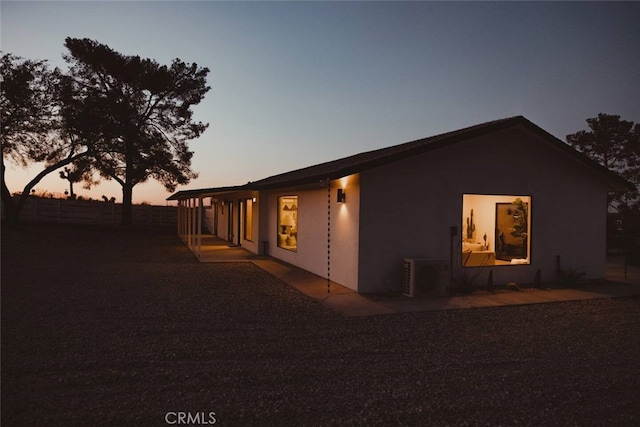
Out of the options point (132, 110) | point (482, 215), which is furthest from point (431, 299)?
point (132, 110)

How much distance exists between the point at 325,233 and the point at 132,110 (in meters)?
19.0

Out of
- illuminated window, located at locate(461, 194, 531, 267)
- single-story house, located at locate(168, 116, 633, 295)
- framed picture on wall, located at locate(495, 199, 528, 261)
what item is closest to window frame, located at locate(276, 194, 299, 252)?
single-story house, located at locate(168, 116, 633, 295)

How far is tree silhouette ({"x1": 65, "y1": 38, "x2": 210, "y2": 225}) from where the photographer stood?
900 inches

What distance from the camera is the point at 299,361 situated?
4.49m

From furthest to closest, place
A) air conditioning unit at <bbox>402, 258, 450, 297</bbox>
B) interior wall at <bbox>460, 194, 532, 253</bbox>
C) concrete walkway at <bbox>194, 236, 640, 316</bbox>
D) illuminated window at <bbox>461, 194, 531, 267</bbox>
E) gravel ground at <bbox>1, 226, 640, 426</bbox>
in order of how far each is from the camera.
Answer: interior wall at <bbox>460, 194, 532, 253</bbox> < illuminated window at <bbox>461, 194, 531, 267</bbox> < air conditioning unit at <bbox>402, 258, 450, 297</bbox> < concrete walkway at <bbox>194, 236, 640, 316</bbox> < gravel ground at <bbox>1, 226, 640, 426</bbox>

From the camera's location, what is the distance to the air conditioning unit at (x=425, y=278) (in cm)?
796

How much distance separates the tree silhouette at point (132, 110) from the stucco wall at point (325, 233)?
14291mm

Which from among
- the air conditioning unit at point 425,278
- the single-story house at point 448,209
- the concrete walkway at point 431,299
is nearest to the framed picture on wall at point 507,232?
the single-story house at point 448,209

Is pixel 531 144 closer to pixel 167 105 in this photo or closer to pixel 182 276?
pixel 182 276

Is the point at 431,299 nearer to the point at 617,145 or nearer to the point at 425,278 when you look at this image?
the point at 425,278

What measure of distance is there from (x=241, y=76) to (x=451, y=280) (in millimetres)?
12710

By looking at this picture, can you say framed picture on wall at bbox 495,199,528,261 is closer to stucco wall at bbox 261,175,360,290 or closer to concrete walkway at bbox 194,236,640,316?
concrete walkway at bbox 194,236,640,316

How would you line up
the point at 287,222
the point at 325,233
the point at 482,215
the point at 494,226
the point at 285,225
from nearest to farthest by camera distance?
1. the point at 325,233
2. the point at 494,226
3. the point at 482,215
4. the point at 285,225
5. the point at 287,222

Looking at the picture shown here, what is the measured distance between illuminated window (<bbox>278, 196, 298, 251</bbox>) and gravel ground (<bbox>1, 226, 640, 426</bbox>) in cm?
584
